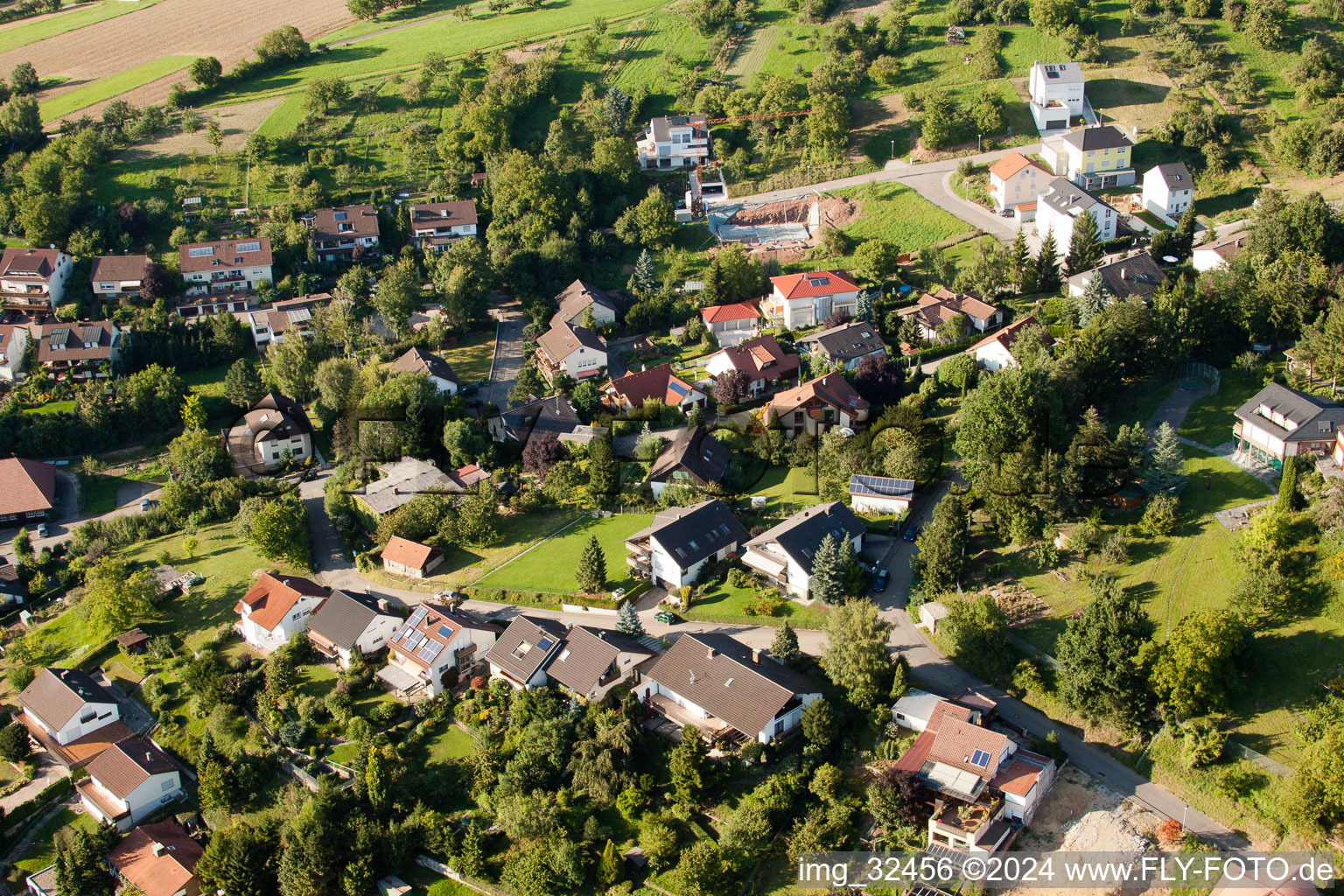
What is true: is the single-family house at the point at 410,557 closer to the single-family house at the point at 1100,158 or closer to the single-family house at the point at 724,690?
the single-family house at the point at 724,690

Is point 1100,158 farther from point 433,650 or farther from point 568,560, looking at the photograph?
point 433,650

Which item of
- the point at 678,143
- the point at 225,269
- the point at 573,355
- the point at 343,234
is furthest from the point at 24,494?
the point at 678,143

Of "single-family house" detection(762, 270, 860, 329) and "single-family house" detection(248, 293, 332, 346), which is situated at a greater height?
"single-family house" detection(248, 293, 332, 346)

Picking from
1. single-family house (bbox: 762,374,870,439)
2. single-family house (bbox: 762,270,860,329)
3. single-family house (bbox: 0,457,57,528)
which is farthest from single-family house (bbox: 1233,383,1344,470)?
single-family house (bbox: 0,457,57,528)

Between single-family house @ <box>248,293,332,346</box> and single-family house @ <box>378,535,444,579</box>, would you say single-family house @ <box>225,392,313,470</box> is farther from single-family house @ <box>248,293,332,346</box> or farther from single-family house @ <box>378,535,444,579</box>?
single-family house @ <box>378,535,444,579</box>

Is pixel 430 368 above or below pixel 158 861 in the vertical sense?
above
